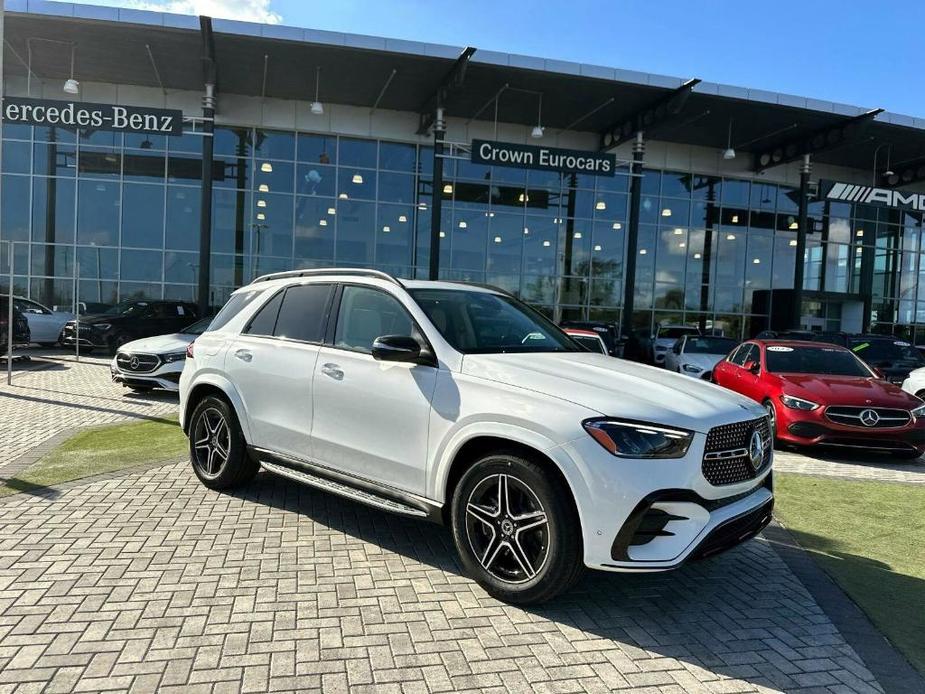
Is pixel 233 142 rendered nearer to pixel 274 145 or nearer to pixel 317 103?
pixel 274 145

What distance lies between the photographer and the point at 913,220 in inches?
1211

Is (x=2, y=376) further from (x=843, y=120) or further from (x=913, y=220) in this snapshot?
(x=913, y=220)

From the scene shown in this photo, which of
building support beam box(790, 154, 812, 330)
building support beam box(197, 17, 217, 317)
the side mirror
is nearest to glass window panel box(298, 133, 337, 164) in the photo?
building support beam box(197, 17, 217, 317)

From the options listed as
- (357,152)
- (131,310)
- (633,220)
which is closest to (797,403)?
(633,220)

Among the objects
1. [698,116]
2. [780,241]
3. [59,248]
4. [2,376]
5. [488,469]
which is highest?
[698,116]

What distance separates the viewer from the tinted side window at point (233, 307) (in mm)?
5223

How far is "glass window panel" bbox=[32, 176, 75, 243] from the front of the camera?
2180 centimetres

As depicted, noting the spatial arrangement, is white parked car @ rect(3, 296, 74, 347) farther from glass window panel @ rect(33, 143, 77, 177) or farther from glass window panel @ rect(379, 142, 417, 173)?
glass window panel @ rect(379, 142, 417, 173)

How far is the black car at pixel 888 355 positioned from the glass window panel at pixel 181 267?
2018cm

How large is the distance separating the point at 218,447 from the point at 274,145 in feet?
65.4

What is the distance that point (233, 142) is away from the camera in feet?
73.0

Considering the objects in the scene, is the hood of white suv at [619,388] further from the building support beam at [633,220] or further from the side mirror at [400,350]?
the building support beam at [633,220]

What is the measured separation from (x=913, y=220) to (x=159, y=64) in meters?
34.7

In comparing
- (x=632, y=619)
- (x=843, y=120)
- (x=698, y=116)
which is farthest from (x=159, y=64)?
(x=843, y=120)
